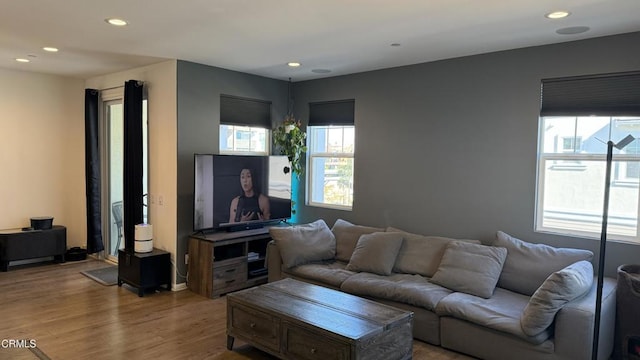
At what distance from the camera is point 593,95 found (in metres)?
3.70

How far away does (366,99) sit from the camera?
5238 mm

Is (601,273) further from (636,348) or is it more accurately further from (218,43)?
(218,43)

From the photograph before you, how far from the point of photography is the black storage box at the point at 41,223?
19.2ft

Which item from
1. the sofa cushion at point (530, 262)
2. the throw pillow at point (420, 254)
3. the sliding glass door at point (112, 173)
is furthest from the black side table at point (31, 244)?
the sofa cushion at point (530, 262)

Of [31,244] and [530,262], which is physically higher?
[530,262]

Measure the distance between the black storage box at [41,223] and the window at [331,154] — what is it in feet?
11.5

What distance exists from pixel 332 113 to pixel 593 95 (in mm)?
2879

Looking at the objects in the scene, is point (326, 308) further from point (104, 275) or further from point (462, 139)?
point (104, 275)

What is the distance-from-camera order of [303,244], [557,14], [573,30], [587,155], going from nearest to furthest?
[557,14] → [573,30] → [587,155] → [303,244]

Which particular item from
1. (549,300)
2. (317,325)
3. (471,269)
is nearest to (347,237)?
(471,269)

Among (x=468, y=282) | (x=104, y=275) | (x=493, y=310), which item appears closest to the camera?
(x=493, y=310)

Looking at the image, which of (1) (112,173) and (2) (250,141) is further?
(1) (112,173)

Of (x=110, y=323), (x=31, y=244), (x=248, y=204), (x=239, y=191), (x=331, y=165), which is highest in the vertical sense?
(x=331, y=165)

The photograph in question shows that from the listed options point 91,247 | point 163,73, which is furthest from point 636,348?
point 91,247
